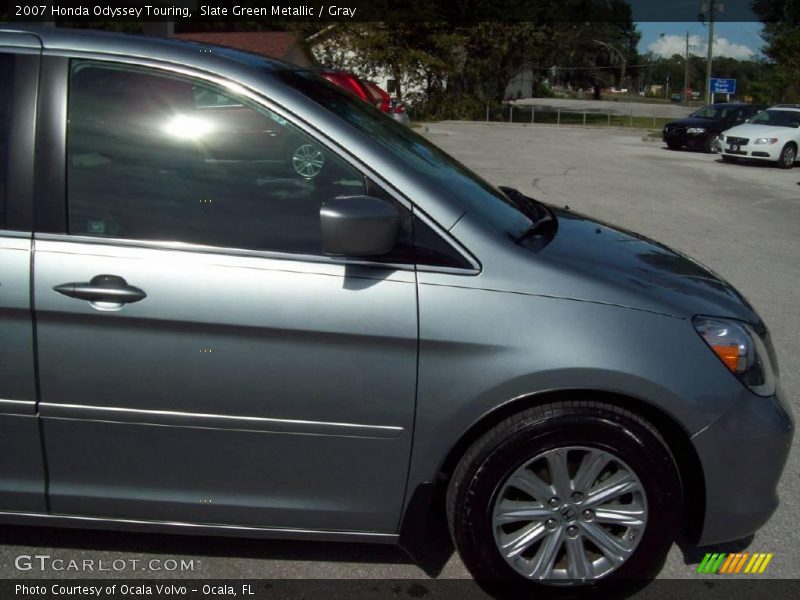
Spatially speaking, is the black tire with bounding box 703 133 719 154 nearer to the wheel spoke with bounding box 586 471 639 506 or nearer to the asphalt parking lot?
the asphalt parking lot

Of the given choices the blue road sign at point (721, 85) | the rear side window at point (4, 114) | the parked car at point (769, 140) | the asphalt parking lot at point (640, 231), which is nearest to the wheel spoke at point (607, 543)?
the asphalt parking lot at point (640, 231)

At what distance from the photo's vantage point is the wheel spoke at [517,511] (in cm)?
278

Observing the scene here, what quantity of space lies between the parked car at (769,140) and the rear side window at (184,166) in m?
20.0

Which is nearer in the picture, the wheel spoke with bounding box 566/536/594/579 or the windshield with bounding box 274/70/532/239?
the wheel spoke with bounding box 566/536/594/579

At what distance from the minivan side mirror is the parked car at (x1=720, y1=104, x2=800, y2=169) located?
2006 cm

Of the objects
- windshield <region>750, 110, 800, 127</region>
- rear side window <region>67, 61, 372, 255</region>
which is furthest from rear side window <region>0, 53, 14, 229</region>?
windshield <region>750, 110, 800, 127</region>

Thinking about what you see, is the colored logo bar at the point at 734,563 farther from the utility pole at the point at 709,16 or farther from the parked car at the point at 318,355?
the utility pole at the point at 709,16

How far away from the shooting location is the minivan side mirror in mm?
2561

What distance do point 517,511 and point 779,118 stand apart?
21.6 metres

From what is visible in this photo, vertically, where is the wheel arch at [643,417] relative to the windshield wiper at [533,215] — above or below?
below

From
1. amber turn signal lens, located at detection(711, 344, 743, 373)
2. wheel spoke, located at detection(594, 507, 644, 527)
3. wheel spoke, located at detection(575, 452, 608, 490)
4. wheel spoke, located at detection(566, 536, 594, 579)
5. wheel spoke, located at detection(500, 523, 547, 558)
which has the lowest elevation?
wheel spoke, located at detection(566, 536, 594, 579)

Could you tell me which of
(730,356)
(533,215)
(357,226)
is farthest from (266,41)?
(730,356)

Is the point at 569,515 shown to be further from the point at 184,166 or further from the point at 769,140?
the point at 769,140

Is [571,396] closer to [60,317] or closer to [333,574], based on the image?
[333,574]
